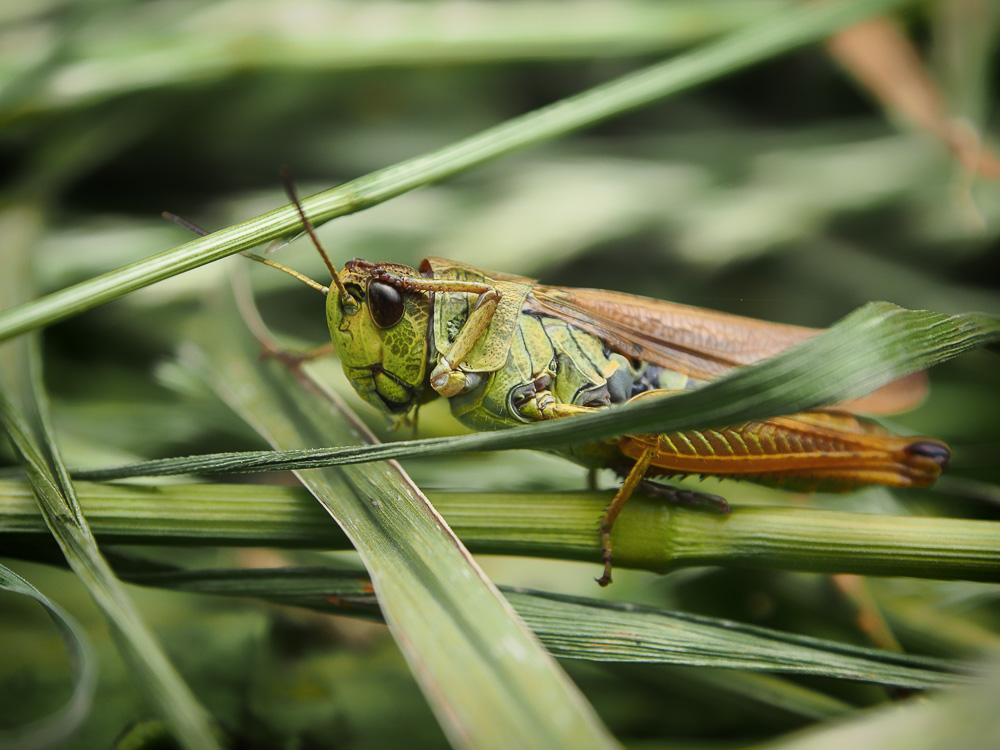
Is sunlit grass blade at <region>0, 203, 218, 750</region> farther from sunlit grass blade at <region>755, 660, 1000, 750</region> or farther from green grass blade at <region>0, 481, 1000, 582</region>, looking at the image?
sunlit grass blade at <region>755, 660, 1000, 750</region>

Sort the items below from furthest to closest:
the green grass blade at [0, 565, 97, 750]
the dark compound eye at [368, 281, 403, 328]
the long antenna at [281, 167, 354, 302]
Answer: the dark compound eye at [368, 281, 403, 328] < the long antenna at [281, 167, 354, 302] < the green grass blade at [0, 565, 97, 750]

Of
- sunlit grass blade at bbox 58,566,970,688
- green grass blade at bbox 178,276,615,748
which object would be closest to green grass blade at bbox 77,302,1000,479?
green grass blade at bbox 178,276,615,748

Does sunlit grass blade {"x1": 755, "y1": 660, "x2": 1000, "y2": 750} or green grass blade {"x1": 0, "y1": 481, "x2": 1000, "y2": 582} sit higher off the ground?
green grass blade {"x1": 0, "y1": 481, "x2": 1000, "y2": 582}

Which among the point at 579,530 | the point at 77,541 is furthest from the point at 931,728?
the point at 77,541

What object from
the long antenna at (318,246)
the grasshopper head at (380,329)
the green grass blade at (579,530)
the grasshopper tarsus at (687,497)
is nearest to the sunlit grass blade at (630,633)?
the green grass blade at (579,530)

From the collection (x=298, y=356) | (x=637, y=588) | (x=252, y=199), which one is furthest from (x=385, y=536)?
(x=252, y=199)

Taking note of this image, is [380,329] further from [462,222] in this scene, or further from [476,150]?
[462,222]

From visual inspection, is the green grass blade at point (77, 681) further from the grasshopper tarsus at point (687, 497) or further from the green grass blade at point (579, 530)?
the grasshopper tarsus at point (687, 497)
